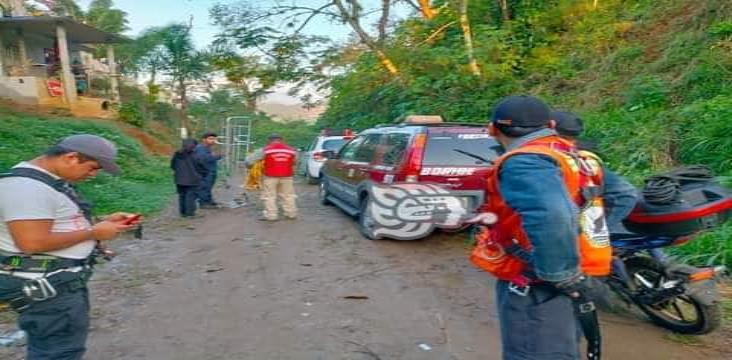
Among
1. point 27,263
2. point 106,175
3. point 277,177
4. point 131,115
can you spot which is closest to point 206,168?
point 277,177

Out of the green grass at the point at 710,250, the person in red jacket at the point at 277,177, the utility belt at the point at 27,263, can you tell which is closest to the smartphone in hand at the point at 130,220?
the utility belt at the point at 27,263

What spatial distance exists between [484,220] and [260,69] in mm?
16487

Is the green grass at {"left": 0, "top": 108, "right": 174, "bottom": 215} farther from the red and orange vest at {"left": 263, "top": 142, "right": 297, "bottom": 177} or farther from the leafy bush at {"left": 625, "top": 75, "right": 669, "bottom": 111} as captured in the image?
the leafy bush at {"left": 625, "top": 75, "right": 669, "bottom": 111}

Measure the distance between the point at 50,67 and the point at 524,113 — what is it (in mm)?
24958

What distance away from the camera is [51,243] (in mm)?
2584

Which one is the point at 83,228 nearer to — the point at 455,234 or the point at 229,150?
the point at 455,234

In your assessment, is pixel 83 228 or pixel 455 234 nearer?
pixel 83 228

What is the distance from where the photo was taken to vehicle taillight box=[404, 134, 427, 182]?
22.0ft

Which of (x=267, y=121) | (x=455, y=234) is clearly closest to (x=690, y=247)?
(x=455, y=234)

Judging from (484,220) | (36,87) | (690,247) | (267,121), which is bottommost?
(267,121)

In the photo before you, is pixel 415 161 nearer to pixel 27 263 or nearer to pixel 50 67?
pixel 27 263

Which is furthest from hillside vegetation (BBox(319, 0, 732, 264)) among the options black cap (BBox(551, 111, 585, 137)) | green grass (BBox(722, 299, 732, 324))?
black cap (BBox(551, 111, 585, 137))

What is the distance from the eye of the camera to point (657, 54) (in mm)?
10914

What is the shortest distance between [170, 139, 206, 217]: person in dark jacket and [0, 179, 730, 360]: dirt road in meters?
2.08
